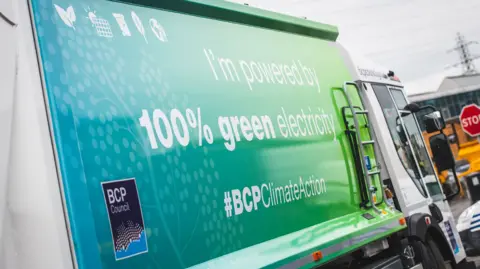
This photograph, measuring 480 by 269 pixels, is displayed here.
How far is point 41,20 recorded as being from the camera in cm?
337

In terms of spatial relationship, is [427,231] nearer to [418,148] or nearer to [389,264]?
[418,148]

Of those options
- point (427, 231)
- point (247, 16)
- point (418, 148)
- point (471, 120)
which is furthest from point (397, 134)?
point (471, 120)

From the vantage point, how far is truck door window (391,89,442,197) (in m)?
8.42

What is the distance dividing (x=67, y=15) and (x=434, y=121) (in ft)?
18.2

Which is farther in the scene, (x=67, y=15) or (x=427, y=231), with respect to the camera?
(x=427, y=231)

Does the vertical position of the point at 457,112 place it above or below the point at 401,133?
above

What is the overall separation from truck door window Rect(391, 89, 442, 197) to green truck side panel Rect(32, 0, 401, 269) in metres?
2.05

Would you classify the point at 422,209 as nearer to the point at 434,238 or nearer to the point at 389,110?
the point at 434,238

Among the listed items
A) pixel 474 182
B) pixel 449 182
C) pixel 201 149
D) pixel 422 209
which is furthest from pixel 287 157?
pixel 449 182

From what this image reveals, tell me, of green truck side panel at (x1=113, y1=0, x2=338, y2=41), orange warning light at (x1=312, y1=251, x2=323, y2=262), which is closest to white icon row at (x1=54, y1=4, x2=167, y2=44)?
green truck side panel at (x1=113, y1=0, x2=338, y2=41)

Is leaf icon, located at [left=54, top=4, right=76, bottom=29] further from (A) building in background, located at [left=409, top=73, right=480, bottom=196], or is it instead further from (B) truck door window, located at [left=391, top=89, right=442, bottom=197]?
(A) building in background, located at [left=409, top=73, right=480, bottom=196]

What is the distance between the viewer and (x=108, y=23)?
397 centimetres

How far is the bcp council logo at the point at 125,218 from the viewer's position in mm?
3424

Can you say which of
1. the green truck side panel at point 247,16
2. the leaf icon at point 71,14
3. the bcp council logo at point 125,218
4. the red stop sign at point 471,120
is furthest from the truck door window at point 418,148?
the red stop sign at point 471,120
